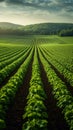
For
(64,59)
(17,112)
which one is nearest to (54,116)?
(17,112)

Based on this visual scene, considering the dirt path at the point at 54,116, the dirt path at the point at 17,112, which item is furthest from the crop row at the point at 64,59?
the dirt path at the point at 54,116

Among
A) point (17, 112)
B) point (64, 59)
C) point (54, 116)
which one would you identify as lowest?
point (64, 59)

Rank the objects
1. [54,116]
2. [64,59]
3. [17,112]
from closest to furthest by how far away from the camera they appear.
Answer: [54,116] < [17,112] < [64,59]

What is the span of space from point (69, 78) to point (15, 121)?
1144cm

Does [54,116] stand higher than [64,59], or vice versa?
[54,116]

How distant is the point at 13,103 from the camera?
1388cm

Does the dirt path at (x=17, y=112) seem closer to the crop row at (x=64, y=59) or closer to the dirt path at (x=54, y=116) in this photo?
the dirt path at (x=54, y=116)

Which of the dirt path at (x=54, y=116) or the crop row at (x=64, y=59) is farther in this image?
the crop row at (x=64, y=59)

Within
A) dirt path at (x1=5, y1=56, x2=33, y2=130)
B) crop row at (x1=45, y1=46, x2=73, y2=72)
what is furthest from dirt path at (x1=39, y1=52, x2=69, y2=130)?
crop row at (x1=45, y1=46, x2=73, y2=72)

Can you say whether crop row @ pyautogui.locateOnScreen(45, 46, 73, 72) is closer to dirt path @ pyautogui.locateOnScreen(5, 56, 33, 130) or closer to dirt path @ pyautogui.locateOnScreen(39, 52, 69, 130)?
dirt path @ pyautogui.locateOnScreen(5, 56, 33, 130)

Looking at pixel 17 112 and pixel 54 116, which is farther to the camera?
pixel 17 112

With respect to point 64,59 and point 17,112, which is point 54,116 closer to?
point 17,112

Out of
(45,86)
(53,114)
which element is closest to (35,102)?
(53,114)

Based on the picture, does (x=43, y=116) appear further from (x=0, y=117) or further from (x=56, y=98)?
(x=56, y=98)
